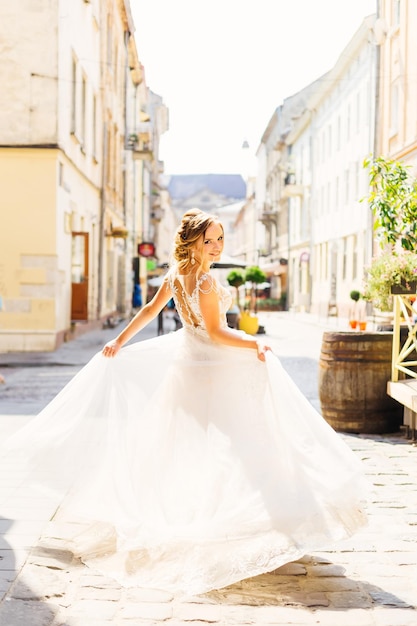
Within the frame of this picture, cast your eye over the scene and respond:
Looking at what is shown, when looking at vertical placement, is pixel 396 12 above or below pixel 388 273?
above

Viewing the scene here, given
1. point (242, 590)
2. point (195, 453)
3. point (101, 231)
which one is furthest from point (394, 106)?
point (242, 590)

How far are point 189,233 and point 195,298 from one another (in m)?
0.33

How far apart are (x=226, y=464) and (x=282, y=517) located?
1.28 feet

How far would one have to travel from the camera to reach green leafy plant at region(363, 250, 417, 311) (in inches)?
301

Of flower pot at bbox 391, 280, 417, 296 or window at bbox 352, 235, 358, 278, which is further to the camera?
window at bbox 352, 235, 358, 278

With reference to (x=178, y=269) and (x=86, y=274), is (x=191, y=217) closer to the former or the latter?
(x=178, y=269)

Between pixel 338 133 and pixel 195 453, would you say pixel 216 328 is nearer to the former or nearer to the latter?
pixel 195 453

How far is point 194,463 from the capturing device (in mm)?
4262

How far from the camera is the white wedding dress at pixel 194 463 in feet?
12.9

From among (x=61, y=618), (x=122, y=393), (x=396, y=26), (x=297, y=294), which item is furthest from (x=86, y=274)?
(x=297, y=294)

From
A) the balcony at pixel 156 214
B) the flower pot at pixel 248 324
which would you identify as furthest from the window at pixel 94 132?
the balcony at pixel 156 214

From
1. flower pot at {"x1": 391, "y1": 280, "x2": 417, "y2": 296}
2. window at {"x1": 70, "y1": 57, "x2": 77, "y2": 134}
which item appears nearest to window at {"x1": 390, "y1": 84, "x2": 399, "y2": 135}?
window at {"x1": 70, "y1": 57, "x2": 77, "y2": 134}

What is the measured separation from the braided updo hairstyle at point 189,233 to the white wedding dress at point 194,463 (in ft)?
0.35

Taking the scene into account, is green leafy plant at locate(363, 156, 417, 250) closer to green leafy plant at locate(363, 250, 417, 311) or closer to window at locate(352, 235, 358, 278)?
green leafy plant at locate(363, 250, 417, 311)
